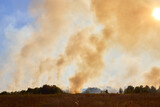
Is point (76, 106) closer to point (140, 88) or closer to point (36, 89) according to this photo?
point (36, 89)

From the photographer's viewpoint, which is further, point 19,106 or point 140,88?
point 140,88

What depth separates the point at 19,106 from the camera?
748 inches

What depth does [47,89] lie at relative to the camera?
67000mm

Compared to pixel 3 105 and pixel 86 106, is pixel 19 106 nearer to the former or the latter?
pixel 3 105

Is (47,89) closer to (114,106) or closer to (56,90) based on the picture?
(56,90)

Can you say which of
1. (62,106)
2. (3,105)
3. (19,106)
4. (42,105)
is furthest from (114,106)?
(3,105)

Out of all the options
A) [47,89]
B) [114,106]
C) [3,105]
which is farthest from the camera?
[47,89]

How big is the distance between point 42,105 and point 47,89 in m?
47.4

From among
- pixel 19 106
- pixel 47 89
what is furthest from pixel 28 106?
pixel 47 89

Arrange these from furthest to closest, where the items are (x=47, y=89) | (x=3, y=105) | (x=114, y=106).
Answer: (x=47, y=89) < (x=3, y=105) < (x=114, y=106)

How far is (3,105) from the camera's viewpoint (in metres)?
19.5

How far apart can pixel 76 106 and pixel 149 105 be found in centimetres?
676

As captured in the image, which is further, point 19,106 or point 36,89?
point 36,89

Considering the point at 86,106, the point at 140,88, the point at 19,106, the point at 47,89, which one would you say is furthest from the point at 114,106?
the point at 140,88
